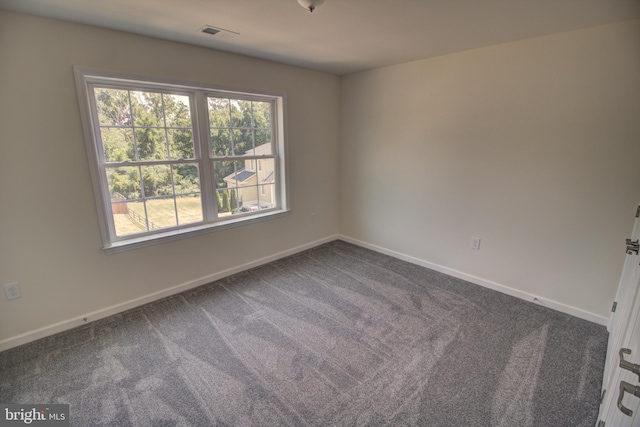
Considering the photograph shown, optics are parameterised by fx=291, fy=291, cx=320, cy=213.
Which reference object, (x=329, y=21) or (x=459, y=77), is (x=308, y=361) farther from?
(x=459, y=77)

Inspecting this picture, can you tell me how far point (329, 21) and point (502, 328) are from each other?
2.71 meters

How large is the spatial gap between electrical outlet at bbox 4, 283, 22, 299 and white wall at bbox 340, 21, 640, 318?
11.7 ft

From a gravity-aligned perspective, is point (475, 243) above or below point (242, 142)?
below

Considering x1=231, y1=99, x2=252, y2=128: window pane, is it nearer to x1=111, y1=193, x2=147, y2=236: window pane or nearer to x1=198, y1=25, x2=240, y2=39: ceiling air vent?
x1=198, y1=25, x2=240, y2=39: ceiling air vent

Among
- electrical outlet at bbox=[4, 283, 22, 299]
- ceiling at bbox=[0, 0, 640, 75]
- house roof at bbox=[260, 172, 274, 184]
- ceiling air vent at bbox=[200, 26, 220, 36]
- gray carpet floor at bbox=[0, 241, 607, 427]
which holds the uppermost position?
ceiling air vent at bbox=[200, 26, 220, 36]

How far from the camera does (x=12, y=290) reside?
2125mm

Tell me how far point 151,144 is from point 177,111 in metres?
0.40

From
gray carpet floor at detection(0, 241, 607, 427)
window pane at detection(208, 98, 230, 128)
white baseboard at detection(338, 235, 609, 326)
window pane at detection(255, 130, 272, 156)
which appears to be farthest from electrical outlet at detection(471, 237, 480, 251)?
window pane at detection(208, 98, 230, 128)

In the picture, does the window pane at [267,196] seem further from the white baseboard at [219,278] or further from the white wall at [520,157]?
the white wall at [520,157]

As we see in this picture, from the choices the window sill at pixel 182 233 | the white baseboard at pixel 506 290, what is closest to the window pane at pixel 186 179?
the window sill at pixel 182 233

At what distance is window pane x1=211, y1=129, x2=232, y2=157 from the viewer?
Result: 3.03 m

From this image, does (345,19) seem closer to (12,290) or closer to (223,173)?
(223,173)

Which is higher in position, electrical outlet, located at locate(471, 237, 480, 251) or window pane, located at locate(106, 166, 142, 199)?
window pane, located at locate(106, 166, 142, 199)

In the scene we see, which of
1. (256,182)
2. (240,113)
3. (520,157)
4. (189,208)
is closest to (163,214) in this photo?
(189,208)
